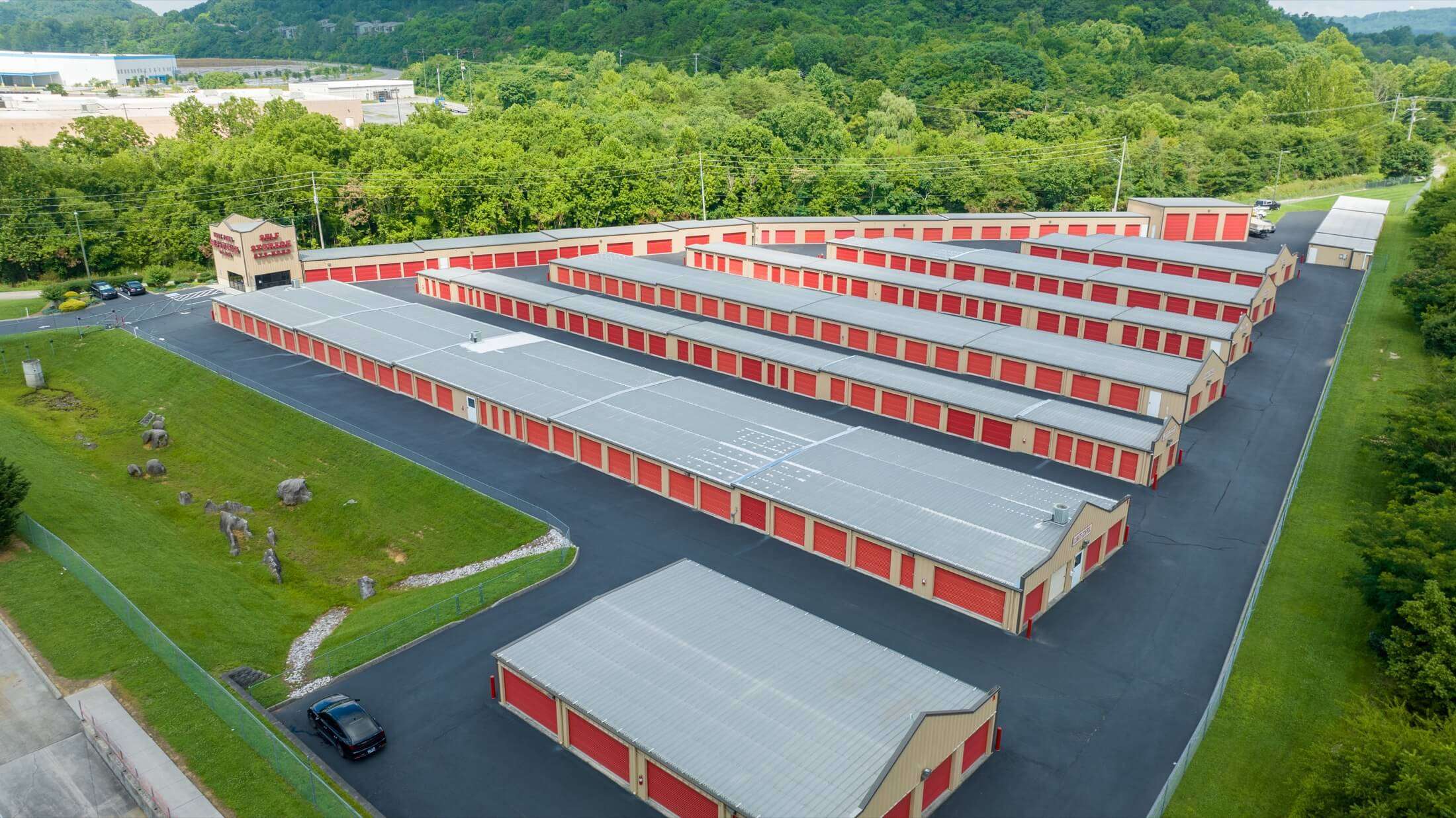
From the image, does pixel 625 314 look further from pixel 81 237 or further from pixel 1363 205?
pixel 1363 205

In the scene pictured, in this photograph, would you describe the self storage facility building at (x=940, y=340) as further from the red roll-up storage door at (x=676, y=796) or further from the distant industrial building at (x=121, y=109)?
the distant industrial building at (x=121, y=109)

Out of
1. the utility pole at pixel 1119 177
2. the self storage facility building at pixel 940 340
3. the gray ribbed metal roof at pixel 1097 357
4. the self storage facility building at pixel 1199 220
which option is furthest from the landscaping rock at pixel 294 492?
the utility pole at pixel 1119 177

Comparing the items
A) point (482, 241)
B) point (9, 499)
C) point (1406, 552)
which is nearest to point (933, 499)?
point (1406, 552)

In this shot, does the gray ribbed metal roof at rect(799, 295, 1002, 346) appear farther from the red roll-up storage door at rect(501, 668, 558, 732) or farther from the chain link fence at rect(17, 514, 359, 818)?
the chain link fence at rect(17, 514, 359, 818)

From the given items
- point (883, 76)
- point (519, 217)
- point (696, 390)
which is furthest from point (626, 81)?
point (696, 390)

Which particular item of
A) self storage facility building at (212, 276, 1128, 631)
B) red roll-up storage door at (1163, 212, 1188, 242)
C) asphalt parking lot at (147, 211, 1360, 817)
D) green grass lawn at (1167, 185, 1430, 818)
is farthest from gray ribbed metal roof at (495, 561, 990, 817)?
red roll-up storage door at (1163, 212, 1188, 242)
